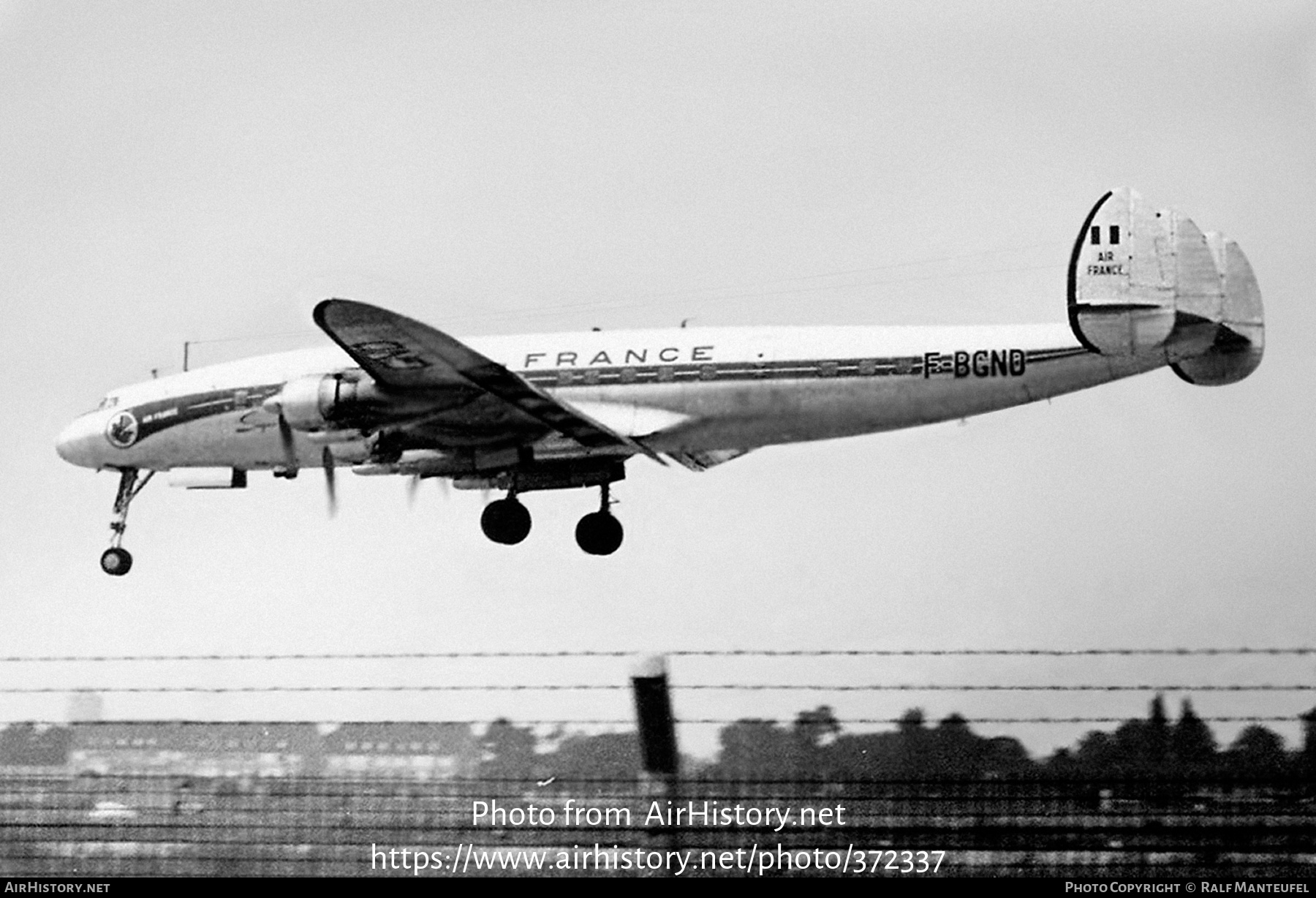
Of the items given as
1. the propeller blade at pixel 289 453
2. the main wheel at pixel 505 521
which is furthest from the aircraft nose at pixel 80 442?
the main wheel at pixel 505 521

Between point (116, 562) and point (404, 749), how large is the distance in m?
8.48

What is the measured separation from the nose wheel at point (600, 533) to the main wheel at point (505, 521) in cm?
48

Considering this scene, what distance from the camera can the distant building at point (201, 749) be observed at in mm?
9414

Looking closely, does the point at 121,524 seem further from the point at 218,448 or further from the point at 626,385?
the point at 626,385

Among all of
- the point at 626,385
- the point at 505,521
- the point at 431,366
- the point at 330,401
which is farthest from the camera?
the point at 505,521

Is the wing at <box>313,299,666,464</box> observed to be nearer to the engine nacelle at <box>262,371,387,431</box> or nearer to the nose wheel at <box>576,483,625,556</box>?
the engine nacelle at <box>262,371,387,431</box>

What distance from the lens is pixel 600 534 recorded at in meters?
17.3

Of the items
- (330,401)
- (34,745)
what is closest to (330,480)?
(330,401)

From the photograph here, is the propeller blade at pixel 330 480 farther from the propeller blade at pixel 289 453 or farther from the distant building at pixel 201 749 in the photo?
the distant building at pixel 201 749

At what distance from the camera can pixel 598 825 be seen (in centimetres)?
847

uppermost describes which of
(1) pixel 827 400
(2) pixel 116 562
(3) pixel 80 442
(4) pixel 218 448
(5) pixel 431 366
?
(5) pixel 431 366

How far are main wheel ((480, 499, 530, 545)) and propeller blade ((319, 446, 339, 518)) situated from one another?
1497 mm

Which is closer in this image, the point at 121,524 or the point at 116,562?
the point at 116,562

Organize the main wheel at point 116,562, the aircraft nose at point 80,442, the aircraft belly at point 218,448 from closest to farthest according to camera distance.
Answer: the main wheel at point 116,562 < the aircraft belly at point 218,448 < the aircraft nose at point 80,442
